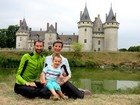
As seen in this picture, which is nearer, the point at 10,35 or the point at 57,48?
the point at 57,48

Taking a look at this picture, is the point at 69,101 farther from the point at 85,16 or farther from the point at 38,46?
the point at 85,16

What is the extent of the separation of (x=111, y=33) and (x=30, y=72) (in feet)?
152

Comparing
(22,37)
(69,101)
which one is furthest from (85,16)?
(69,101)

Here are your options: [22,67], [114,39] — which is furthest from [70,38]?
[22,67]

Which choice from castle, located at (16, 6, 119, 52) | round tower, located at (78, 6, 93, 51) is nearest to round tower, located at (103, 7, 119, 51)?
castle, located at (16, 6, 119, 52)

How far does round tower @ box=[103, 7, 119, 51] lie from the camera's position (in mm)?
51781

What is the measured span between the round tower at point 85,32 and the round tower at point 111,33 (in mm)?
2679

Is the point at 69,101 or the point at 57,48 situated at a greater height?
the point at 57,48

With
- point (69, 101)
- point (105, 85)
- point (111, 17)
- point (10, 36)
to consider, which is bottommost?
point (105, 85)

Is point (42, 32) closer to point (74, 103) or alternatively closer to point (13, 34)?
point (13, 34)

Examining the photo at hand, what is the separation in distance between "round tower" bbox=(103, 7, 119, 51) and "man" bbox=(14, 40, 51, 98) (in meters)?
45.8

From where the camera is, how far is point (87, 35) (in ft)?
171

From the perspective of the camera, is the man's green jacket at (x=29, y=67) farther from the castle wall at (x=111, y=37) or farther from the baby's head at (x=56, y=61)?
the castle wall at (x=111, y=37)

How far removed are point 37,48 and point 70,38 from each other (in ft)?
163
